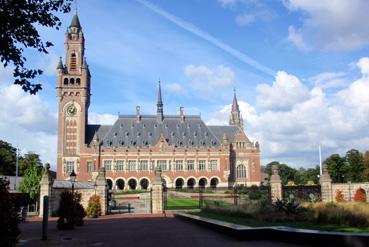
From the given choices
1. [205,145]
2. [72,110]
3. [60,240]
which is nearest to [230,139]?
[205,145]

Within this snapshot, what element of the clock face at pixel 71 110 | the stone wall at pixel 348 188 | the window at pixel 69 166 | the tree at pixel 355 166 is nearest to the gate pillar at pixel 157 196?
the stone wall at pixel 348 188

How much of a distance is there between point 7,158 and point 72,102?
15675mm

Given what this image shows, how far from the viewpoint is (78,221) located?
2220cm

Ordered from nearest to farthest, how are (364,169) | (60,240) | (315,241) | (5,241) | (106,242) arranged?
1. (5,241)
2. (315,241)
3. (106,242)
4. (60,240)
5. (364,169)

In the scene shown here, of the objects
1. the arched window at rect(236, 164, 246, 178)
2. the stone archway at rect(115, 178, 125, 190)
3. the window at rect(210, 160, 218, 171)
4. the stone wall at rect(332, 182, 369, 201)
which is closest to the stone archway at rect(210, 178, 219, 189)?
the window at rect(210, 160, 218, 171)

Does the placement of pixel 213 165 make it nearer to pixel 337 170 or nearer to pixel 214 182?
pixel 214 182

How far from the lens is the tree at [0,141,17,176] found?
74.2m

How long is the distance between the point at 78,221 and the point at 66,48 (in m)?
67.5

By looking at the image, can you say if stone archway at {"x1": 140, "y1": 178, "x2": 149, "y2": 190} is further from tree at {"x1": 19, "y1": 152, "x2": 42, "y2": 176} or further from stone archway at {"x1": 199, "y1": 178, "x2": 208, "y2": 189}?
tree at {"x1": 19, "y1": 152, "x2": 42, "y2": 176}

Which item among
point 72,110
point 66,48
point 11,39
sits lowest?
point 11,39

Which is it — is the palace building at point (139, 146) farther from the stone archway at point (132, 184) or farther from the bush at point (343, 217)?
the bush at point (343, 217)

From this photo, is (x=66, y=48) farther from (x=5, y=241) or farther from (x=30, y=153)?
(x=5, y=241)

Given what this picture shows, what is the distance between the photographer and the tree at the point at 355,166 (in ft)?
252

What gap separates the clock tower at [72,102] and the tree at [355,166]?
166 feet
